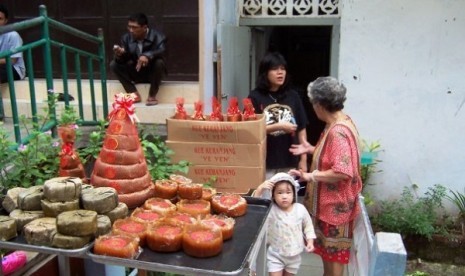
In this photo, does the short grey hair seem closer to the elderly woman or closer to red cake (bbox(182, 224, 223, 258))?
the elderly woman

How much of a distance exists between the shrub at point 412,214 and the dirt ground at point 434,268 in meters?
0.31

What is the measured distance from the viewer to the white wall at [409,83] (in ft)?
13.7

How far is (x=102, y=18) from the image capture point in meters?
5.86

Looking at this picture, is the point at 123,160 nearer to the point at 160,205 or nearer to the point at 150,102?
the point at 160,205

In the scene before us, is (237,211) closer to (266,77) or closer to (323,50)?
(266,77)

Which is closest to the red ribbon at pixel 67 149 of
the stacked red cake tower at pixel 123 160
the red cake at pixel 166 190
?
the stacked red cake tower at pixel 123 160

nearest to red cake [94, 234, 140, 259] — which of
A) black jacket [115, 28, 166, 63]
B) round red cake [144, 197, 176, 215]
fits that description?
round red cake [144, 197, 176, 215]

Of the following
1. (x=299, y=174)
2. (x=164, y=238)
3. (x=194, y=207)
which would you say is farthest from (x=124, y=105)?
(x=299, y=174)

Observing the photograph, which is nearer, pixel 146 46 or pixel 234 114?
pixel 234 114

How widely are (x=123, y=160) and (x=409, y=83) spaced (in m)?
3.29

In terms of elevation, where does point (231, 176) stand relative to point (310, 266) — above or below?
above

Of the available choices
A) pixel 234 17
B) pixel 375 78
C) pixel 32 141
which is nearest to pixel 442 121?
pixel 375 78

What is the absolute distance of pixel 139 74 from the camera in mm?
5230

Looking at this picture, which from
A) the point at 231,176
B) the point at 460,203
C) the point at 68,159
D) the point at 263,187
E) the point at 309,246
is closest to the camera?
the point at 68,159
